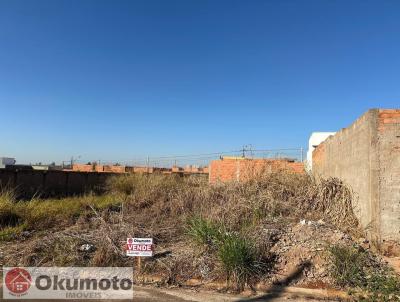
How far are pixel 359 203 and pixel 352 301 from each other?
3.54m

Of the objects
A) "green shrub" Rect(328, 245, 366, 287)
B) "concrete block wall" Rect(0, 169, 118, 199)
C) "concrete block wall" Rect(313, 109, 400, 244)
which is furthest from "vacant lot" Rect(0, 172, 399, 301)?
"concrete block wall" Rect(0, 169, 118, 199)

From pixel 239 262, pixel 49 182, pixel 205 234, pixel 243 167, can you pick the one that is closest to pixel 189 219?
pixel 205 234

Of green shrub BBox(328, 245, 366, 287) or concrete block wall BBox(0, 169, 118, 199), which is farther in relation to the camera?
concrete block wall BBox(0, 169, 118, 199)

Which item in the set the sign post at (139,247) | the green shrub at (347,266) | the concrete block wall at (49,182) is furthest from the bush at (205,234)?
the concrete block wall at (49,182)

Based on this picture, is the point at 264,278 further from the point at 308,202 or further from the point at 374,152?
the point at 308,202

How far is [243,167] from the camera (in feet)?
56.5

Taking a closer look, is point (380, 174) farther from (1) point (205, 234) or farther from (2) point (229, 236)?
(1) point (205, 234)

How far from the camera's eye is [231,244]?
6227 millimetres

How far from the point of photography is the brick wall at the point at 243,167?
14.4 metres

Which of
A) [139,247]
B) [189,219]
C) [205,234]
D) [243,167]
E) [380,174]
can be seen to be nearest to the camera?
[139,247]

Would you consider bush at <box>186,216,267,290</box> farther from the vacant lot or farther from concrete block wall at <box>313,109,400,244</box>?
concrete block wall at <box>313,109,400,244</box>

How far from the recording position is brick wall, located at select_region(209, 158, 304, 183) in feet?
47.4

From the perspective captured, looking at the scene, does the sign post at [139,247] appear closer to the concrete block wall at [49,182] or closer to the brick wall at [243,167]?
the brick wall at [243,167]

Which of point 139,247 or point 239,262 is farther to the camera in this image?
point 139,247
